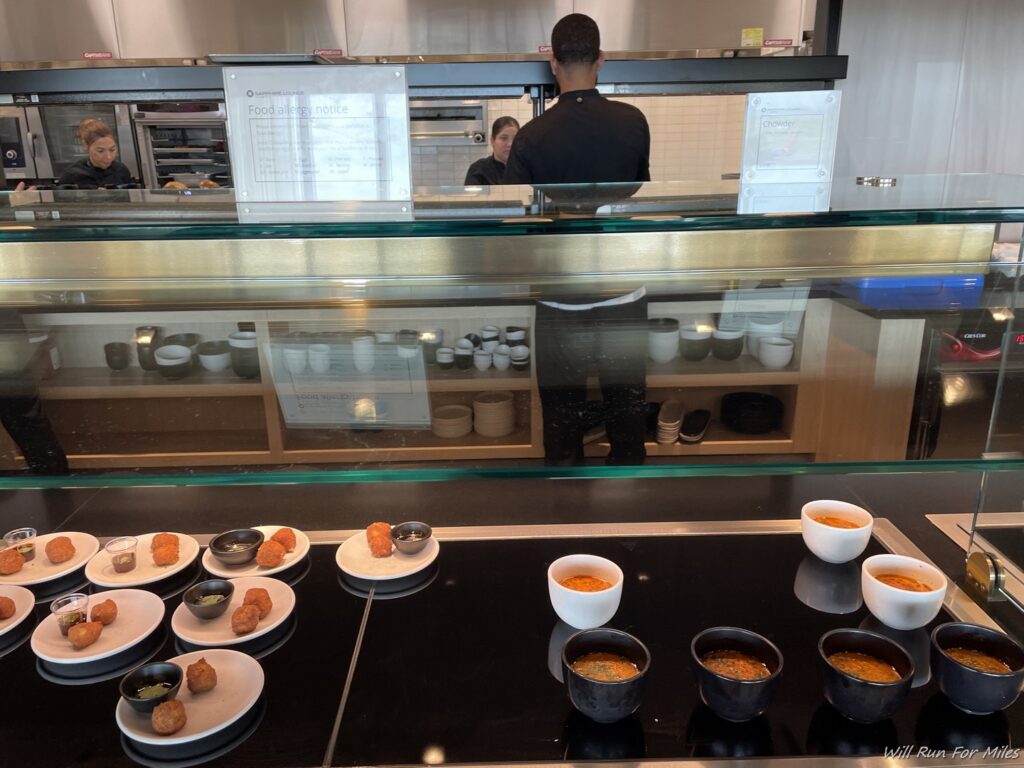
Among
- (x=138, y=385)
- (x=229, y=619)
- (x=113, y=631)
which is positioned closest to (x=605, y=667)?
(x=229, y=619)

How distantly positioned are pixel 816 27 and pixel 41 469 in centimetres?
376

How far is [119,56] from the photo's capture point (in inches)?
134

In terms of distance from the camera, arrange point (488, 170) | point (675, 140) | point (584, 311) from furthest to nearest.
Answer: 1. point (675, 140)
2. point (488, 170)
3. point (584, 311)

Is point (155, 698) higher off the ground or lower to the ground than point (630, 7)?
lower

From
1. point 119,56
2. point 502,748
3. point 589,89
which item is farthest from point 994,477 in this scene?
point 119,56

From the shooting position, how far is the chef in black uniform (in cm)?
82

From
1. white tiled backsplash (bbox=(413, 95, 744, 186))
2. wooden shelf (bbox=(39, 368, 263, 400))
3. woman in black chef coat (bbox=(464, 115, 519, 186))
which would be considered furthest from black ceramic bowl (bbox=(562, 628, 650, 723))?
white tiled backsplash (bbox=(413, 95, 744, 186))

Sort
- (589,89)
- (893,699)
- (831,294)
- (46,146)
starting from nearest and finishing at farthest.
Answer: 1. (893,699)
2. (831,294)
3. (589,89)
4. (46,146)

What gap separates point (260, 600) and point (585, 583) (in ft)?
1.32

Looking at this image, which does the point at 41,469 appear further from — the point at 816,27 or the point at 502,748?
the point at 816,27

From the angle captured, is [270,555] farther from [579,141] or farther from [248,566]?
[579,141]

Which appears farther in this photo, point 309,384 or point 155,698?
point 309,384

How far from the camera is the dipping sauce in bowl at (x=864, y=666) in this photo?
0.73 meters

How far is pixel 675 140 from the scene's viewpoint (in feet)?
12.8
